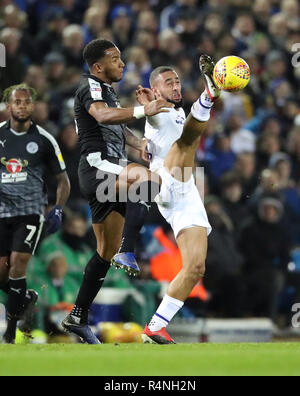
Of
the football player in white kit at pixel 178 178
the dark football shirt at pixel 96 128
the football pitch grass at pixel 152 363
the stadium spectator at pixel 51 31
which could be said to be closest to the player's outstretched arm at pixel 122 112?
the dark football shirt at pixel 96 128

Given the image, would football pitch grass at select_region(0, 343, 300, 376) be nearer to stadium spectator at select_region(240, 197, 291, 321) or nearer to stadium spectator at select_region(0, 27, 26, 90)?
stadium spectator at select_region(240, 197, 291, 321)

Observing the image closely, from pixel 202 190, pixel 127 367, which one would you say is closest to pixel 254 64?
pixel 202 190

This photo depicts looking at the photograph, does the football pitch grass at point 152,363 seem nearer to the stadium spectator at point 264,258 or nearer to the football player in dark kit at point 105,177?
the football player in dark kit at point 105,177

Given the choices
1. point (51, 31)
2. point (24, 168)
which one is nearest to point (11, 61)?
point (51, 31)

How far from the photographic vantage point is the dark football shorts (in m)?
8.57

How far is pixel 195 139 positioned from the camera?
29.3 ft

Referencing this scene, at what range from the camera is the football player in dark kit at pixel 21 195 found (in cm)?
973

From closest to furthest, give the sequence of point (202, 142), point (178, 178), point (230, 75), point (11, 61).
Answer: point (230, 75)
point (178, 178)
point (11, 61)
point (202, 142)

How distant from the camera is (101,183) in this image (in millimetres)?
8586

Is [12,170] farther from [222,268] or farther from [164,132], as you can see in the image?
[222,268]

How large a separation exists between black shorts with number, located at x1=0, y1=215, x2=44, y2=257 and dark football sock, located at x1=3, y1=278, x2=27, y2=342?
326 millimetres

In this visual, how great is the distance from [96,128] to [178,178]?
94 cm

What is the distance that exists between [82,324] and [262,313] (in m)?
5.47

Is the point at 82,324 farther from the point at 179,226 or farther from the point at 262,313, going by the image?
the point at 262,313
